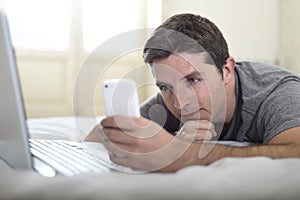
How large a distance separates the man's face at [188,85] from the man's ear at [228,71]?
87 mm

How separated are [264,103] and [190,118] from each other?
0.18 meters

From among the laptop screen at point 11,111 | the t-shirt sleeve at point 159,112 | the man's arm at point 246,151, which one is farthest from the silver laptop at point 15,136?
the t-shirt sleeve at point 159,112

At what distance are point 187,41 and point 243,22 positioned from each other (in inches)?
62.9

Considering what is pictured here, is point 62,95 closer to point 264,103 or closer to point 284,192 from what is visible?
point 264,103

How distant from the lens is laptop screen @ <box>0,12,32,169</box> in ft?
1.40

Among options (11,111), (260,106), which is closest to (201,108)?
(260,106)

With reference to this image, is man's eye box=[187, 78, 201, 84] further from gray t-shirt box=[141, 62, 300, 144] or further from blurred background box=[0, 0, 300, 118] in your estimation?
blurred background box=[0, 0, 300, 118]

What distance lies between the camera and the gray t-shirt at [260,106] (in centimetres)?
84

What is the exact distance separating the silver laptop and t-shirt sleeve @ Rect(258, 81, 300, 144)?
381 millimetres

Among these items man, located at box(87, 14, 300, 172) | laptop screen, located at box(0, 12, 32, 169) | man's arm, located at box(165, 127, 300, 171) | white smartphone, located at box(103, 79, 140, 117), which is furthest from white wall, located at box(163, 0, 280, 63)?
laptop screen, located at box(0, 12, 32, 169)

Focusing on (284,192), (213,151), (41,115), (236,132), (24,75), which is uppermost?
(284,192)

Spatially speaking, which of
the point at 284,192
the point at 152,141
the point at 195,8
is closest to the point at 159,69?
the point at 152,141

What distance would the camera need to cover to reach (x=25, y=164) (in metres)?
0.46

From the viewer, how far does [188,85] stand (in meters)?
0.87
